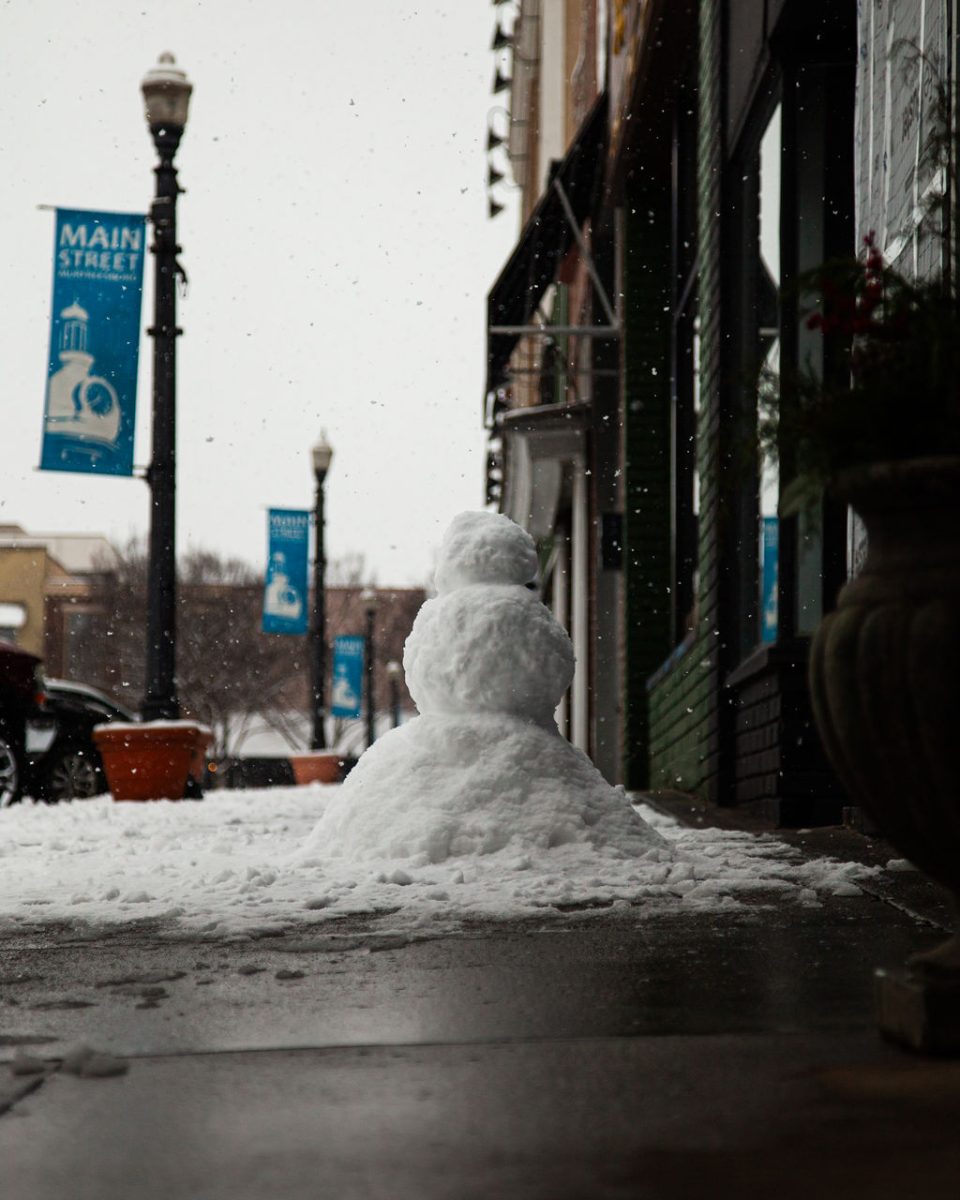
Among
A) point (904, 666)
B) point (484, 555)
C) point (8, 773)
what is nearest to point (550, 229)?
point (8, 773)

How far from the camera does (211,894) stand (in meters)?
5.86

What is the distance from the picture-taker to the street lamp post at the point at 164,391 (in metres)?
14.4

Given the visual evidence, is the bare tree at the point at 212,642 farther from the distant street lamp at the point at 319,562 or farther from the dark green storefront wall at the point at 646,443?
the dark green storefront wall at the point at 646,443

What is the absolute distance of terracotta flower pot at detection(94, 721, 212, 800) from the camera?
44.7 feet

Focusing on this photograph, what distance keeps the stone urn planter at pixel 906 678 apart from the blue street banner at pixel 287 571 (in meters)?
25.0

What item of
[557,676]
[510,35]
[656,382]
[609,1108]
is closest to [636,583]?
[656,382]

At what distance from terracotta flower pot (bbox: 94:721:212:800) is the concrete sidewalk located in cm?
914

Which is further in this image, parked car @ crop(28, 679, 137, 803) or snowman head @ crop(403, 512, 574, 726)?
parked car @ crop(28, 679, 137, 803)

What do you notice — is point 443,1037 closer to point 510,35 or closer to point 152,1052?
point 152,1052

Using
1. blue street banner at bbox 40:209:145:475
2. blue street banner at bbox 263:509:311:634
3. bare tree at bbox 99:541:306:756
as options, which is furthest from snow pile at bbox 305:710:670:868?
bare tree at bbox 99:541:306:756

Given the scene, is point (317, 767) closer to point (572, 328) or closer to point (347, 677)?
point (347, 677)

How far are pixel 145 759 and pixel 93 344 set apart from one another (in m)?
3.72

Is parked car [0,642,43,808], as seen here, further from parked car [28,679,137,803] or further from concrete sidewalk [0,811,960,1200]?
concrete sidewalk [0,811,960,1200]

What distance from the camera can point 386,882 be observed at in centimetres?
594
